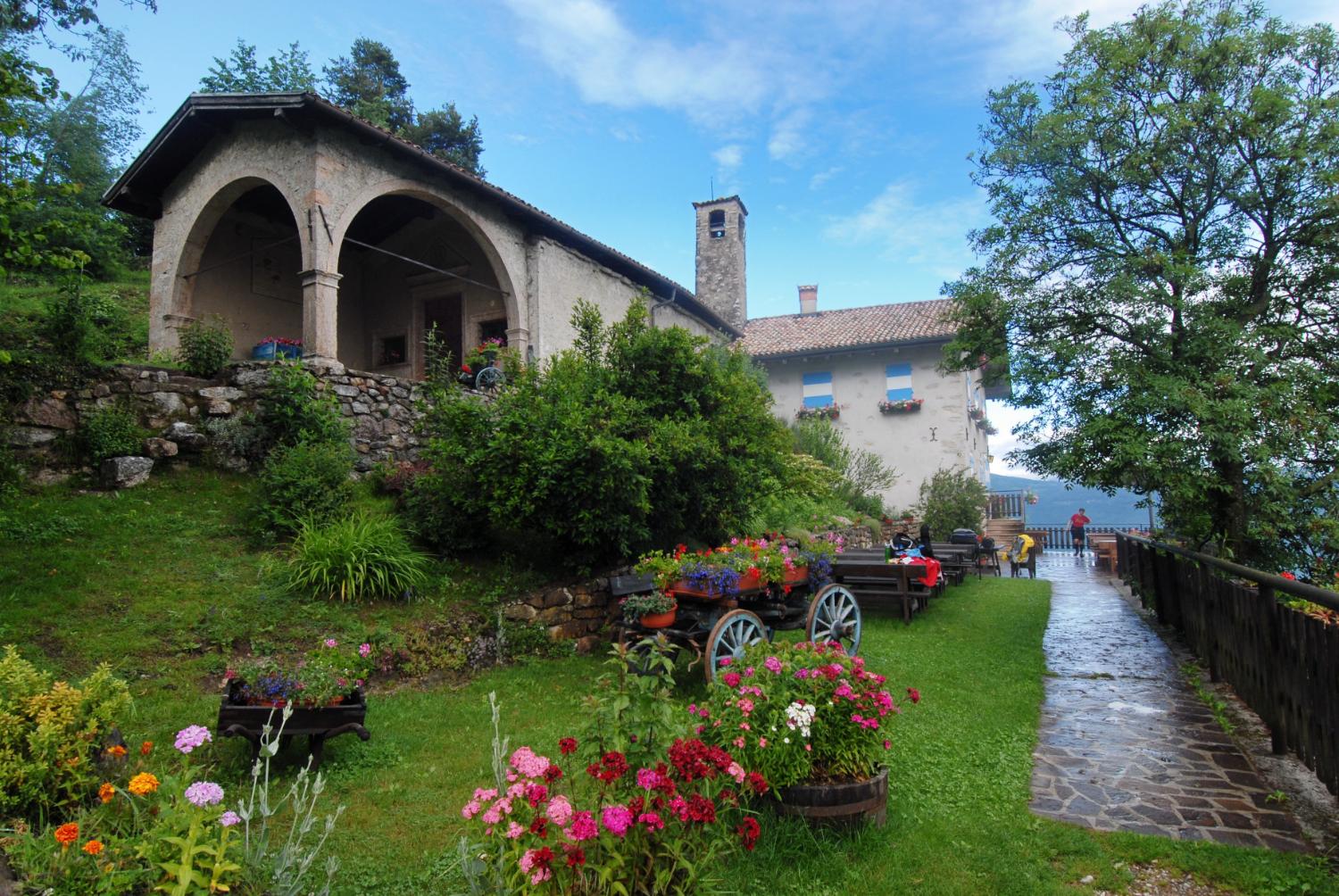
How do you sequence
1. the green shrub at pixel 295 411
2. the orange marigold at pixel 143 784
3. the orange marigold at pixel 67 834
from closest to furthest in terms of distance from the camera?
the orange marigold at pixel 67 834 → the orange marigold at pixel 143 784 → the green shrub at pixel 295 411

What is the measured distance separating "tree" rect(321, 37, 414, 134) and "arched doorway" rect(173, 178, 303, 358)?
462 inches

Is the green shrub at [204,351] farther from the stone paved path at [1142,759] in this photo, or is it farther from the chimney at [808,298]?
the chimney at [808,298]

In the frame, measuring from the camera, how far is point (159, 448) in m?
8.20

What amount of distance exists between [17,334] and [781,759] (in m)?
10.4

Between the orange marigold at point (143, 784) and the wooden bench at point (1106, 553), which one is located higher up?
the orange marigold at point (143, 784)

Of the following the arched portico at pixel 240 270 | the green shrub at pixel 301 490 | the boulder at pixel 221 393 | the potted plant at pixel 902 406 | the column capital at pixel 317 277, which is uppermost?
the arched portico at pixel 240 270

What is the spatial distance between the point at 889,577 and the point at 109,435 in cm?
902

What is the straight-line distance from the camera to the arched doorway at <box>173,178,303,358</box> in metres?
11.9

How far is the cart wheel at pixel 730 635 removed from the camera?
5.08m

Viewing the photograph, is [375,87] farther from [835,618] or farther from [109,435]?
[835,618]

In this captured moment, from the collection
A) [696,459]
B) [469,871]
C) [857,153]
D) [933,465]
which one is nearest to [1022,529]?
[933,465]

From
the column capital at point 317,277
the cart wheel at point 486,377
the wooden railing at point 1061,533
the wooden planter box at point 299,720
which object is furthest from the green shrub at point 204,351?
the wooden railing at point 1061,533

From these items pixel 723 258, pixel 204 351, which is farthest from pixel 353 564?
pixel 723 258

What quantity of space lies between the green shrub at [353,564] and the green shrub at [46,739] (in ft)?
10.8
